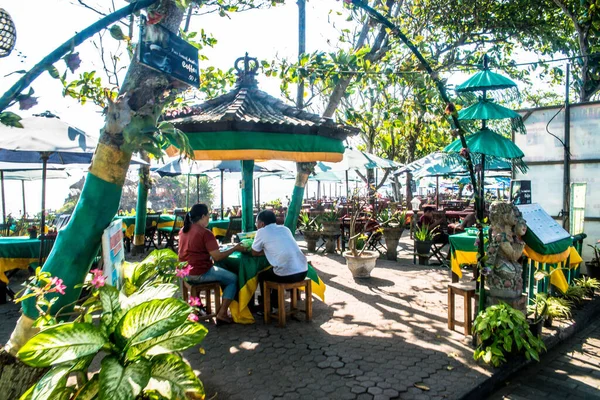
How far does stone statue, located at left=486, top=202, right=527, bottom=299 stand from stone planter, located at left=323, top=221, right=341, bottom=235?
607 cm

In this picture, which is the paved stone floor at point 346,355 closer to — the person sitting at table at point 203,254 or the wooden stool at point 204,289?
the wooden stool at point 204,289

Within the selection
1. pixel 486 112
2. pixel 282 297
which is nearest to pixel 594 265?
pixel 486 112

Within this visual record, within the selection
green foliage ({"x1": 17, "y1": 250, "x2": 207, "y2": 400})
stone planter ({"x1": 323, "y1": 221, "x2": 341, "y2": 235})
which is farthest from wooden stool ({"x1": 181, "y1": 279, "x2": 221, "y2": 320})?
stone planter ({"x1": 323, "y1": 221, "x2": 341, "y2": 235})

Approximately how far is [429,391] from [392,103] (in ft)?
20.3

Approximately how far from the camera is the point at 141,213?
34.4 ft

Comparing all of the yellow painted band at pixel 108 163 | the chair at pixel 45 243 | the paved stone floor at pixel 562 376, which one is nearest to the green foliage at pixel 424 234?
the paved stone floor at pixel 562 376

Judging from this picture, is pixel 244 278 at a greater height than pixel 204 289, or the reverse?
pixel 244 278

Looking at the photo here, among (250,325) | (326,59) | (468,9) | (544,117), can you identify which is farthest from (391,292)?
(468,9)

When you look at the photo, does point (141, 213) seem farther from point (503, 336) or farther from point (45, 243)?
point (503, 336)

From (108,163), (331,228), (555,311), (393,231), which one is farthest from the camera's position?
(331,228)

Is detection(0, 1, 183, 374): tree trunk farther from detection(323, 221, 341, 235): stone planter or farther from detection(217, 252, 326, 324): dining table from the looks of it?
detection(323, 221, 341, 235): stone planter

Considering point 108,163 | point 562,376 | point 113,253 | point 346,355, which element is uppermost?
point 108,163

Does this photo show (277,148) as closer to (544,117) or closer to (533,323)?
(533,323)

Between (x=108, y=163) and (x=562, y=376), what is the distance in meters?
4.32
